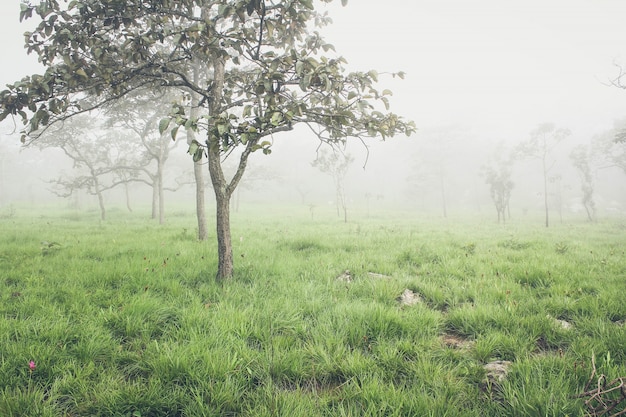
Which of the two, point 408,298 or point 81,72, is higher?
point 81,72

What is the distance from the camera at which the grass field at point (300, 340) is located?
7.02ft

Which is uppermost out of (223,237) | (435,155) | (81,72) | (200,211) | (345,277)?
(435,155)

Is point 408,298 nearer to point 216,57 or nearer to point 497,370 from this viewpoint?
point 497,370

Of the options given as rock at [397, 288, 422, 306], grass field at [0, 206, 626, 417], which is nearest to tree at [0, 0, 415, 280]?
grass field at [0, 206, 626, 417]

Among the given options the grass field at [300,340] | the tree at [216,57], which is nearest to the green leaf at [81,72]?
the tree at [216,57]

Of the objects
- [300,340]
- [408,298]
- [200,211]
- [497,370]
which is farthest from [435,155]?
[300,340]

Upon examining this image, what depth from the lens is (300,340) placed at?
306 centimetres

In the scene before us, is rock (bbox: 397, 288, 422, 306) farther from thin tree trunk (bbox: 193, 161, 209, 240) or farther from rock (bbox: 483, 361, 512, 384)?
thin tree trunk (bbox: 193, 161, 209, 240)

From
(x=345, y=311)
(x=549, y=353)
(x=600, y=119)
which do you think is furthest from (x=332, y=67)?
→ (x=600, y=119)

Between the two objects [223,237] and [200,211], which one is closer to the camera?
[223,237]

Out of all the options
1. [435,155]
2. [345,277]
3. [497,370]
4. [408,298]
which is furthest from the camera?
[435,155]

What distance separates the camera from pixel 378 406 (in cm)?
212

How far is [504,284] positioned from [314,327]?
134 inches

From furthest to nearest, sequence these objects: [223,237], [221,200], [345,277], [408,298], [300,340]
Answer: [345,277] < [223,237] < [221,200] < [408,298] < [300,340]
